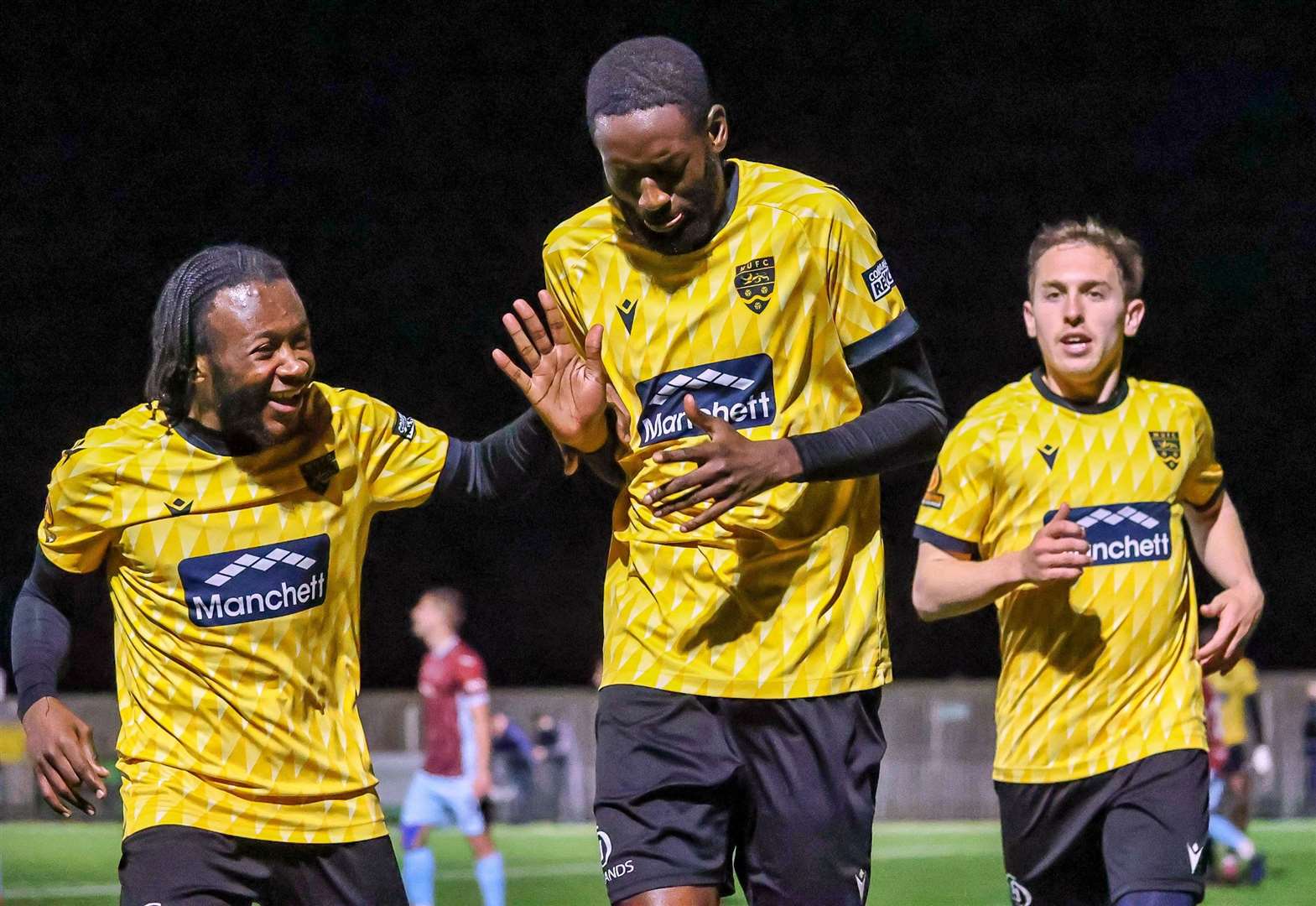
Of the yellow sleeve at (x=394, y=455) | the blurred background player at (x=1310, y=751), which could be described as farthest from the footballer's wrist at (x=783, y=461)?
the blurred background player at (x=1310, y=751)

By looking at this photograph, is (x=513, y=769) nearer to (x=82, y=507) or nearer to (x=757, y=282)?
(x=82, y=507)

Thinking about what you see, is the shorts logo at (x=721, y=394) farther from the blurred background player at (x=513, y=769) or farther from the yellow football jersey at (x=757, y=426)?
the blurred background player at (x=513, y=769)

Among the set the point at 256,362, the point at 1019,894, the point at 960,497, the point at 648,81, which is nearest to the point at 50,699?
the point at 256,362

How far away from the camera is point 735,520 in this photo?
3410 mm

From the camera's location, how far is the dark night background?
18.0 meters

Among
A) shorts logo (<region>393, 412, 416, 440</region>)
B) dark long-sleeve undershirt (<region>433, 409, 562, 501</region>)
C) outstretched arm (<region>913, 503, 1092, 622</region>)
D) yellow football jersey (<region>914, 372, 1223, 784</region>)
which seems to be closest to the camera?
dark long-sleeve undershirt (<region>433, 409, 562, 501</region>)

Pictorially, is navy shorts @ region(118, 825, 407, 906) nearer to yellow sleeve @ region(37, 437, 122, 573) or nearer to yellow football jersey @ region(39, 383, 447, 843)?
yellow football jersey @ region(39, 383, 447, 843)

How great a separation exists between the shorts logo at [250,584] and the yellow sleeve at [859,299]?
1.22 meters

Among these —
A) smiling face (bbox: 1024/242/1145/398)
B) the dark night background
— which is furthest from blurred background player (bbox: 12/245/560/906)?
the dark night background

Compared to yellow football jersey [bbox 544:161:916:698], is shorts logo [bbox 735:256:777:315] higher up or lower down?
higher up

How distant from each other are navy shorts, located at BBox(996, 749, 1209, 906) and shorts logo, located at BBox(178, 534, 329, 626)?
80.3 inches

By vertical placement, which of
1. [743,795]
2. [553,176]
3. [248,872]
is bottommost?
[248,872]

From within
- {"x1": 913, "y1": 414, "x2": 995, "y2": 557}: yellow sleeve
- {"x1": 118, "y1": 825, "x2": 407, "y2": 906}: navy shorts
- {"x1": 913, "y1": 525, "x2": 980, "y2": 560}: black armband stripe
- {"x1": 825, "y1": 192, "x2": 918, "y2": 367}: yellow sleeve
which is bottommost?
{"x1": 118, "y1": 825, "x2": 407, "y2": 906}: navy shorts

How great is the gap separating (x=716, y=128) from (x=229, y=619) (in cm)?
141
